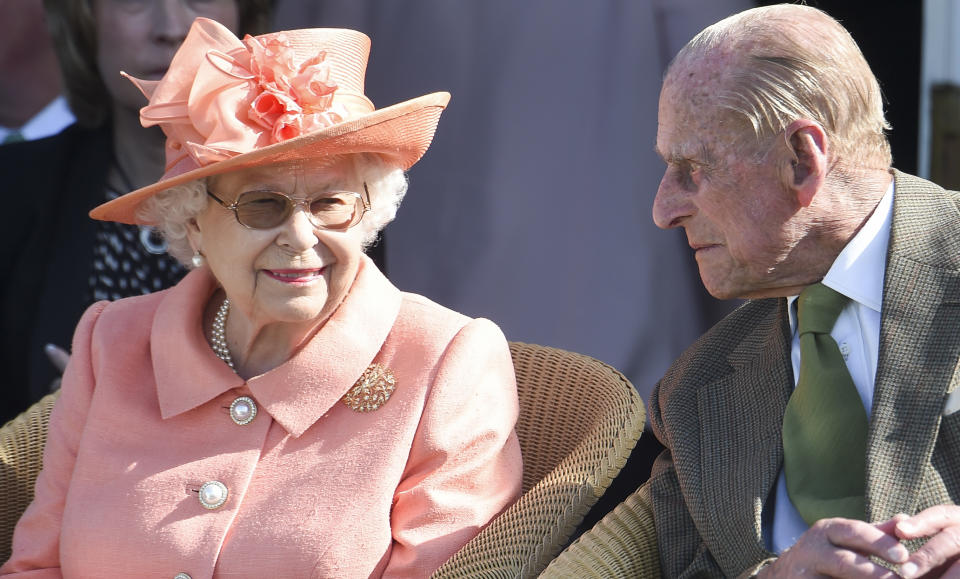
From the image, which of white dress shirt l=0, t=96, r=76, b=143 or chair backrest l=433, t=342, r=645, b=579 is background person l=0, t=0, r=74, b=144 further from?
chair backrest l=433, t=342, r=645, b=579

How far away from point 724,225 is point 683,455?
0.51 metres

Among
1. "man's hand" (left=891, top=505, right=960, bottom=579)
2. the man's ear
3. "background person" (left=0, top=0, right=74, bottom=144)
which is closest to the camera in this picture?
"man's hand" (left=891, top=505, right=960, bottom=579)

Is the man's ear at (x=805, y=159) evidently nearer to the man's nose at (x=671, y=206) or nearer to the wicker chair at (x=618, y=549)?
the man's nose at (x=671, y=206)

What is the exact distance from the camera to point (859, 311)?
2.57 m

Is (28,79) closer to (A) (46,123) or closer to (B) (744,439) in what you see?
(A) (46,123)

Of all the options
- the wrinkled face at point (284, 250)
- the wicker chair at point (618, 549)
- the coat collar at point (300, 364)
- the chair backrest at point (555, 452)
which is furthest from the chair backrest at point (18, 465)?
Answer: the wicker chair at point (618, 549)

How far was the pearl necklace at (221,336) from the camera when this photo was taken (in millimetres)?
3029

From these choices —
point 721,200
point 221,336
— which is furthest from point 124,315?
point 721,200

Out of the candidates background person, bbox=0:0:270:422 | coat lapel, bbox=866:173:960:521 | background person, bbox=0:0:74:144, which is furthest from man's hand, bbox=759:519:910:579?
background person, bbox=0:0:74:144

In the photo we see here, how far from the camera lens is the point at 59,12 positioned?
437 cm

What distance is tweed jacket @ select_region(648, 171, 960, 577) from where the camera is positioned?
237 cm

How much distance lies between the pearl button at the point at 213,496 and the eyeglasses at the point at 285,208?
59cm

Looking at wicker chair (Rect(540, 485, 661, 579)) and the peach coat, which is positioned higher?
the peach coat

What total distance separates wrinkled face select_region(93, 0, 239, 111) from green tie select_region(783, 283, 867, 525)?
2505 millimetres
